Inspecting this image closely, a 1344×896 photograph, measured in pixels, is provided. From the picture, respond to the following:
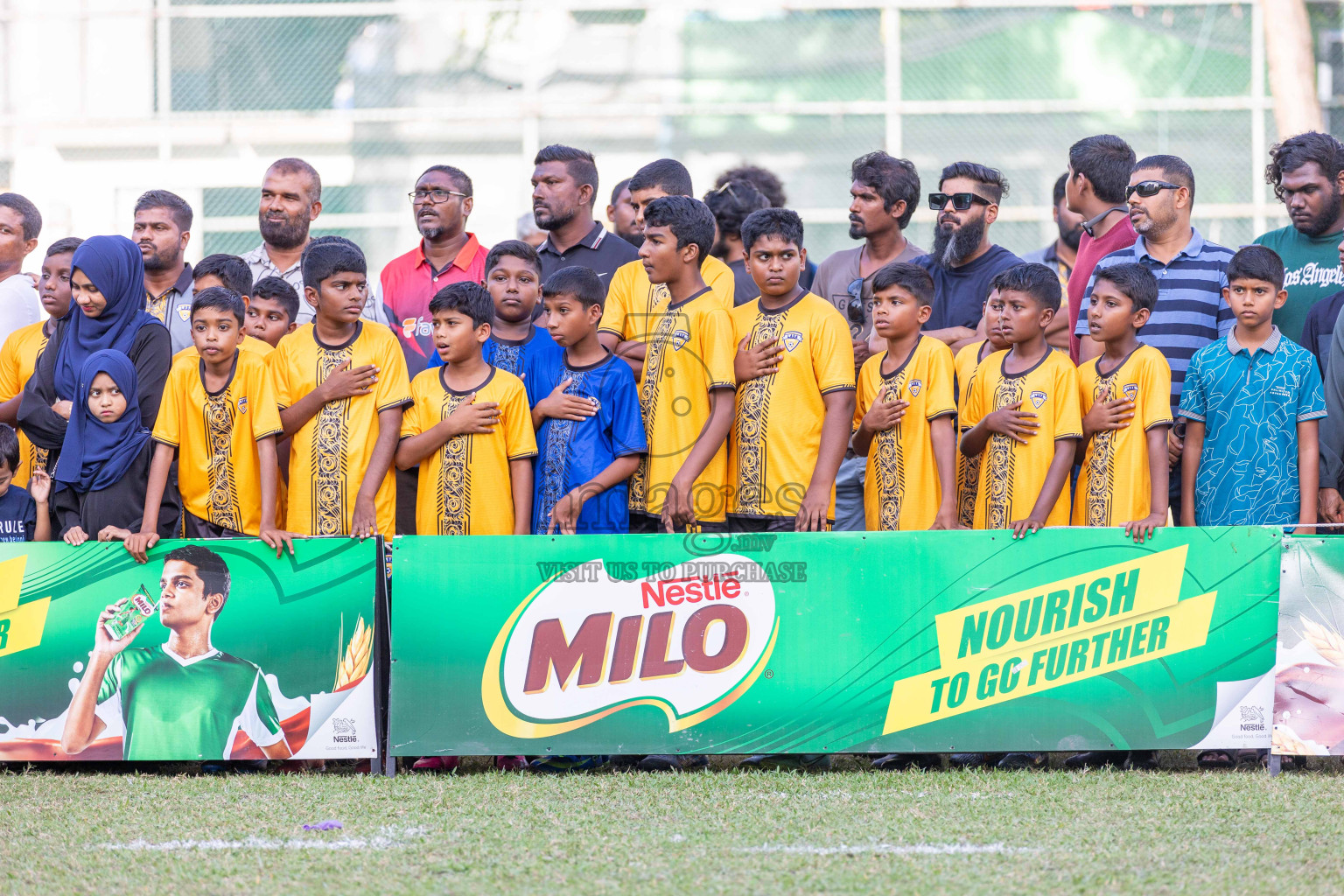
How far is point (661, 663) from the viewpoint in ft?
18.1

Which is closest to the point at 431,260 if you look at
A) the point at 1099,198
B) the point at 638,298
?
the point at 638,298

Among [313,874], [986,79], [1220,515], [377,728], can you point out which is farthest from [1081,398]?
[986,79]

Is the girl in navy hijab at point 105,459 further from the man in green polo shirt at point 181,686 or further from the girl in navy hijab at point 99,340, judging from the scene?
the man in green polo shirt at point 181,686

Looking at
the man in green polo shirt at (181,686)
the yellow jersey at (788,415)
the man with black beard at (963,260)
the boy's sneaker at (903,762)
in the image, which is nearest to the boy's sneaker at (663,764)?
the boy's sneaker at (903,762)

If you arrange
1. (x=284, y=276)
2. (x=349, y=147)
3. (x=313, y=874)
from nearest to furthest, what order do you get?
(x=313, y=874) → (x=284, y=276) → (x=349, y=147)

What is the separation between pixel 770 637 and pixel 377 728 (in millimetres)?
1504

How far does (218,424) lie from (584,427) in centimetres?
148

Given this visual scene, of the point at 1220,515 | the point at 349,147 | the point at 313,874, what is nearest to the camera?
the point at 313,874

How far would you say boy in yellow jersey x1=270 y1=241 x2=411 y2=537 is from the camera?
234 inches

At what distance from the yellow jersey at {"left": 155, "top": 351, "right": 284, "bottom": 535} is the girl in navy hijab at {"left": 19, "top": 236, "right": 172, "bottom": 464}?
1.05ft

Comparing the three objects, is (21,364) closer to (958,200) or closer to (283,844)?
(283,844)

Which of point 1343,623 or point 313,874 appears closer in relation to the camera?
point 313,874

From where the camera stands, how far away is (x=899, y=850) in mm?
4406

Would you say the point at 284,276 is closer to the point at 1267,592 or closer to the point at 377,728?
the point at 377,728
